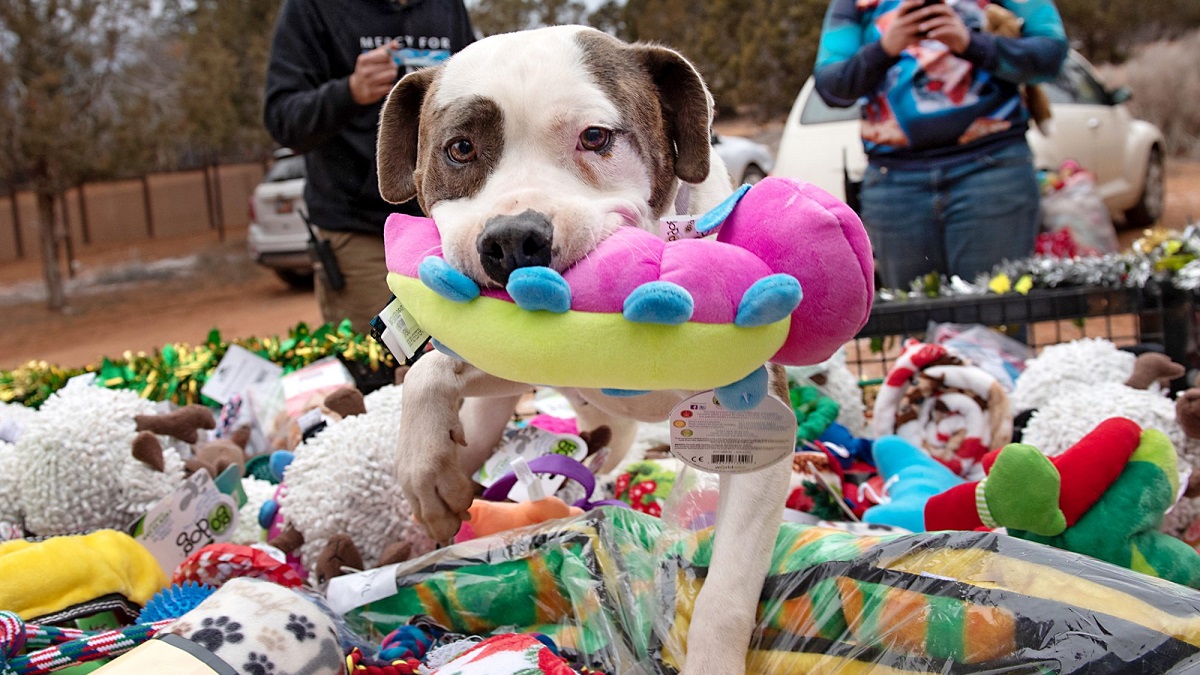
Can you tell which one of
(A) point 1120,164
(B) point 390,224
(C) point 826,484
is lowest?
(A) point 1120,164

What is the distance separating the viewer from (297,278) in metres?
14.1

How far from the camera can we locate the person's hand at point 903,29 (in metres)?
3.37

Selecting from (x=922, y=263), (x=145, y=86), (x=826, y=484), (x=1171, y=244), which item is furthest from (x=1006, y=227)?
(x=145, y=86)

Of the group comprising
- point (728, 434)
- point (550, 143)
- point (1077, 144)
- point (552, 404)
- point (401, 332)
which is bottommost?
point (1077, 144)

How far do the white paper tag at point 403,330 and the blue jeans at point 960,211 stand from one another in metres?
2.58

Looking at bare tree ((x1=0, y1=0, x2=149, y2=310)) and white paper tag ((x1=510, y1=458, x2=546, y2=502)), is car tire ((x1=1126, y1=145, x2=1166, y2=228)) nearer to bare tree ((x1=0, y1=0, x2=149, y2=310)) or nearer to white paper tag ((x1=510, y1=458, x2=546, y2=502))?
white paper tag ((x1=510, y1=458, x2=546, y2=502))

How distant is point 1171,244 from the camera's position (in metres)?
3.16

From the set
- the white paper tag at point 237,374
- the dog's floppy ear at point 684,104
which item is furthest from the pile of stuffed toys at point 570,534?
the dog's floppy ear at point 684,104

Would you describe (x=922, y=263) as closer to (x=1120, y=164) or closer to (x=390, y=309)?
(x=390, y=309)

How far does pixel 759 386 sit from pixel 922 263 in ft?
8.45

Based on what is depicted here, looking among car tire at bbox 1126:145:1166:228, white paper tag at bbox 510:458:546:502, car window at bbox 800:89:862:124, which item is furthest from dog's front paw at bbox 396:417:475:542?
car tire at bbox 1126:145:1166:228

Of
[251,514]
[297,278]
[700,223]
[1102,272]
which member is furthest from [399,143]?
[297,278]

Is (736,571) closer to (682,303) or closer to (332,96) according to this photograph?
(682,303)

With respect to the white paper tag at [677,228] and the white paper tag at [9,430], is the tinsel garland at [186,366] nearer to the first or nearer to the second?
the white paper tag at [9,430]
